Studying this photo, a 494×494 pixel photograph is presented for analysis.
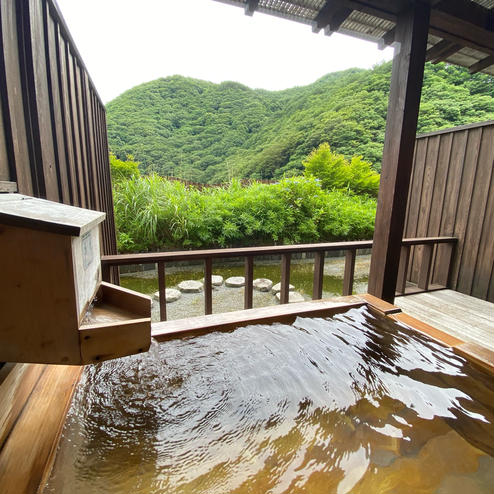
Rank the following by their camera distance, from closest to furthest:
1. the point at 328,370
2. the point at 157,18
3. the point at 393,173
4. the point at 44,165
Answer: the point at 328,370
the point at 44,165
the point at 393,173
the point at 157,18

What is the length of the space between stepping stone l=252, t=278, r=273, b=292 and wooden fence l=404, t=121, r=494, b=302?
210cm

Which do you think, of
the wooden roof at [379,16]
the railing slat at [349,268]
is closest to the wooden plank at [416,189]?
the wooden roof at [379,16]

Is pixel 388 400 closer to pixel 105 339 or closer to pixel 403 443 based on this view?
pixel 403 443

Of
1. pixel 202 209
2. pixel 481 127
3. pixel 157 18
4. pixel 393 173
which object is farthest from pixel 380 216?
pixel 157 18

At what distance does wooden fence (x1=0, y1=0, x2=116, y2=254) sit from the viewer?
0.86m

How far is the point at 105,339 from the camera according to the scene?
52 cm

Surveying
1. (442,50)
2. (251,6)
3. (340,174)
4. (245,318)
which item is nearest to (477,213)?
(442,50)

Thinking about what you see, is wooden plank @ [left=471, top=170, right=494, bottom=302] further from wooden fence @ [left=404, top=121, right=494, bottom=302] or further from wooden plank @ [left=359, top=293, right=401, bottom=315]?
wooden plank @ [left=359, top=293, right=401, bottom=315]

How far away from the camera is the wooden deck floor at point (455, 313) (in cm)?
227

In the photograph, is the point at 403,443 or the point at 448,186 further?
the point at 448,186

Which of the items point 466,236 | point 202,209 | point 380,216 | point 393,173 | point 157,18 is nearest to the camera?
point 393,173

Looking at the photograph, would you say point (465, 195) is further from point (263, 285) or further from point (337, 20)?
point (263, 285)

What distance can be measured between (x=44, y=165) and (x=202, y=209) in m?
4.03

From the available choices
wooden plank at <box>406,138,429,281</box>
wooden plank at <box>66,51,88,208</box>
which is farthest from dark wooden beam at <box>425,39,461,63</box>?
wooden plank at <box>66,51,88,208</box>
